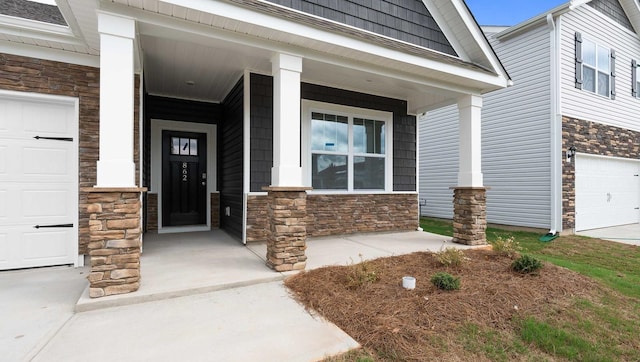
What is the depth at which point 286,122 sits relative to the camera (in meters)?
4.14

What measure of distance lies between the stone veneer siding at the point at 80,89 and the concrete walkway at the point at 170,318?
1191 mm

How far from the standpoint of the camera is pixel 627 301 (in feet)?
11.8

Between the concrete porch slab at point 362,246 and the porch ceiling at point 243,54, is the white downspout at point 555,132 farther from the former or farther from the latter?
the concrete porch slab at point 362,246

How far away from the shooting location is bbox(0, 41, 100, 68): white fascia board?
4.11m

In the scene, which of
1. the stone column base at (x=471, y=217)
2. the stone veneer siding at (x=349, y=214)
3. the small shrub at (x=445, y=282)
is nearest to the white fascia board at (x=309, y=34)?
the stone column base at (x=471, y=217)

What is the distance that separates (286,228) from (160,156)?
14.1 feet

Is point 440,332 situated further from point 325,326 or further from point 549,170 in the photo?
point 549,170

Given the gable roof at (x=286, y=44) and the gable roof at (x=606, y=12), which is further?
the gable roof at (x=606, y=12)

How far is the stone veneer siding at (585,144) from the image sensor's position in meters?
8.35

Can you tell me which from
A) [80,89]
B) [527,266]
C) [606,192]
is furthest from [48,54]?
[606,192]

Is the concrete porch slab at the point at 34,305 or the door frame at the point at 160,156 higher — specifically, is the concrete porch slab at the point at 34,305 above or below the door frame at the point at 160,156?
below

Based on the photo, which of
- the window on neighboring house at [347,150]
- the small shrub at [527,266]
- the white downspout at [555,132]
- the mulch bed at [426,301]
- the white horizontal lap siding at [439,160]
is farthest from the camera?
the white horizontal lap siding at [439,160]

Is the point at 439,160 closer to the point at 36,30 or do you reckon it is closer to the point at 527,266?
the point at 527,266

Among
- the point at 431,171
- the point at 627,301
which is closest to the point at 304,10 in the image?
the point at 627,301
